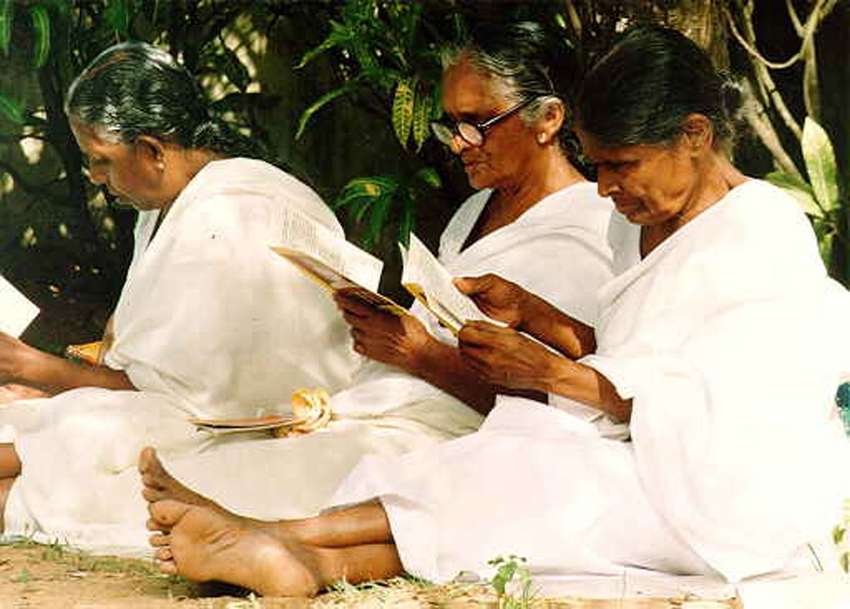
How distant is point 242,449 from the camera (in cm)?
665

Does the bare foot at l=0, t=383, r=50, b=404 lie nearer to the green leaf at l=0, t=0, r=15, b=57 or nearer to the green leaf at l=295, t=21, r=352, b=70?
the green leaf at l=0, t=0, r=15, b=57

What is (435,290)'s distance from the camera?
6.07m

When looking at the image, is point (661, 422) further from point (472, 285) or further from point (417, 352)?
point (417, 352)

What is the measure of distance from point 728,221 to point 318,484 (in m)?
1.40

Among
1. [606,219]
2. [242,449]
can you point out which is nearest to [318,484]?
[242,449]

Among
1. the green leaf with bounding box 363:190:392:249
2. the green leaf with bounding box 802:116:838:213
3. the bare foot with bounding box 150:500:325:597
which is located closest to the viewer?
the bare foot with bounding box 150:500:325:597

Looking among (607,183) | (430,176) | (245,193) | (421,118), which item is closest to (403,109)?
(421,118)

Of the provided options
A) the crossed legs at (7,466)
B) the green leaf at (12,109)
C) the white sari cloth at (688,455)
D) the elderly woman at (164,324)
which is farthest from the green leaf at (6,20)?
the white sari cloth at (688,455)

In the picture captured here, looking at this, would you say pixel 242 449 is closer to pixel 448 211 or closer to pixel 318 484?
pixel 318 484

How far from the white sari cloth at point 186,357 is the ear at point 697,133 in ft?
4.48

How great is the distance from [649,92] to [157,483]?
1690mm

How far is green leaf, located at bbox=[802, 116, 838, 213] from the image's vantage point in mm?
7246

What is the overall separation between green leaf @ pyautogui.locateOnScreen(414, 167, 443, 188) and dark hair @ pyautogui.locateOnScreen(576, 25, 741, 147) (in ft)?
4.60

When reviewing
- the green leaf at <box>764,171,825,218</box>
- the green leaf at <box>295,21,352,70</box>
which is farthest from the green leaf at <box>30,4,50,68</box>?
the green leaf at <box>764,171,825,218</box>
